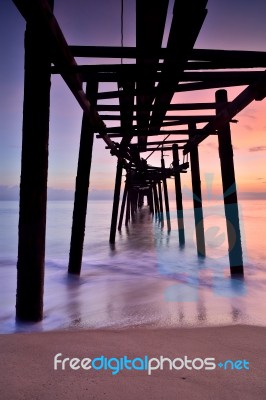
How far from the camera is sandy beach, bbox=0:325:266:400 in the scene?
1.68 meters

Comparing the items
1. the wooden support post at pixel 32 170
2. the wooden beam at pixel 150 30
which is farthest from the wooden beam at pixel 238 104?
the wooden support post at pixel 32 170

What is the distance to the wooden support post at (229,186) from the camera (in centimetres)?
512

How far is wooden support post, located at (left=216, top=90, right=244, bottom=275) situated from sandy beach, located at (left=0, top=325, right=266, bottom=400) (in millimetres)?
2709

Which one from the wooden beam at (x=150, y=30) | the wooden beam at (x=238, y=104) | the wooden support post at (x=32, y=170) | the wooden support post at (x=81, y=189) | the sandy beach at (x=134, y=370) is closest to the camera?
the sandy beach at (x=134, y=370)

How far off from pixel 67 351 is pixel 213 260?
6483 mm

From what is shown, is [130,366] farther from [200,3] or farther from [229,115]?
[229,115]

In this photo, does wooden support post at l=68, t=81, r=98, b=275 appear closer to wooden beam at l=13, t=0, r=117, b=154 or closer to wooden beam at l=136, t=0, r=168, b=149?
wooden beam at l=13, t=0, r=117, b=154

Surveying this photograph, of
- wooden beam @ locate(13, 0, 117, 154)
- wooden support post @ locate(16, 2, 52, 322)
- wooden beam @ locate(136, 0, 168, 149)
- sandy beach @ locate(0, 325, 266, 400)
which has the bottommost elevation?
sandy beach @ locate(0, 325, 266, 400)

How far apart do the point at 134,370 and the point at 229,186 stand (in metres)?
3.83

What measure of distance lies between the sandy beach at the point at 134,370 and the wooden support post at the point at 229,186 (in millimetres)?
2709

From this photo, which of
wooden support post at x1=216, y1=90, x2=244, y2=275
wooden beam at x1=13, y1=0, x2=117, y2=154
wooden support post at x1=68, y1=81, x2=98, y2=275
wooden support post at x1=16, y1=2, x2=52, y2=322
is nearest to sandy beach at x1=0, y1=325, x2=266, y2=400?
wooden support post at x1=16, y1=2, x2=52, y2=322

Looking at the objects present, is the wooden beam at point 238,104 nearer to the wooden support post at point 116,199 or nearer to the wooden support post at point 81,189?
the wooden support post at point 81,189

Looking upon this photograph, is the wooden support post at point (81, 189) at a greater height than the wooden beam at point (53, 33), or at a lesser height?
lesser

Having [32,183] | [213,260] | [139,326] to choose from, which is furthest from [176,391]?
[213,260]
